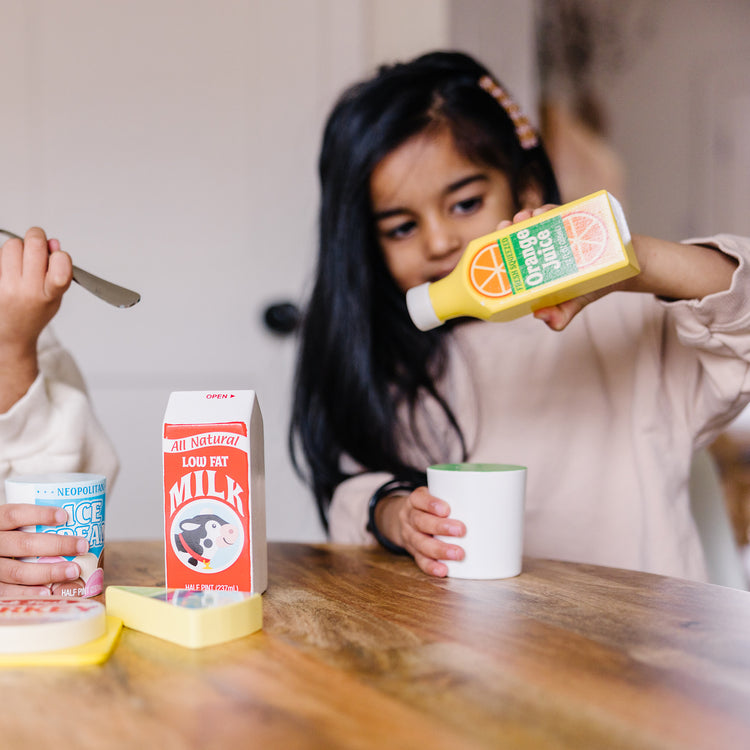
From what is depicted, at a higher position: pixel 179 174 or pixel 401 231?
pixel 179 174

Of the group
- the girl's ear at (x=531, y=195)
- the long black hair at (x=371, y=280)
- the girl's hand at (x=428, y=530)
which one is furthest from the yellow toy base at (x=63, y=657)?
the girl's ear at (x=531, y=195)

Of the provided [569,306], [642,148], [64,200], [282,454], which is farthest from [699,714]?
[642,148]

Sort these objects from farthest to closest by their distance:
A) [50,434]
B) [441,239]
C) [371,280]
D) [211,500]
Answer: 1. [371,280]
2. [441,239]
3. [50,434]
4. [211,500]

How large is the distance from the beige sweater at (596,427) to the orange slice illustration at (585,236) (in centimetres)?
37

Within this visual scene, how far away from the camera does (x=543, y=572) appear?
0.68m

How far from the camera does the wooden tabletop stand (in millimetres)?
351

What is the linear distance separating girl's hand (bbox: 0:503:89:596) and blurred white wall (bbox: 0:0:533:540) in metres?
0.93

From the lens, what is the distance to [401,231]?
1.12 metres

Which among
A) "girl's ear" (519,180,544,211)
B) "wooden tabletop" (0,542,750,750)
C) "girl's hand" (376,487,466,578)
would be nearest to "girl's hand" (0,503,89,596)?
"wooden tabletop" (0,542,750,750)

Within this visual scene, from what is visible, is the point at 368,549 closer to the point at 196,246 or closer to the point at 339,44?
the point at 196,246

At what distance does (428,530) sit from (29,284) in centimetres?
40

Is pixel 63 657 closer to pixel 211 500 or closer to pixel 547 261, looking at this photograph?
pixel 211 500

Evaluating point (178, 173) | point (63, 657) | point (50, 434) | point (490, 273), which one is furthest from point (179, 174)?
point (63, 657)

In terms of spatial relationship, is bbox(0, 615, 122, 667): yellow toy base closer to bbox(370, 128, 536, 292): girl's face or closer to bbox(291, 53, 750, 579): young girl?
bbox(291, 53, 750, 579): young girl
